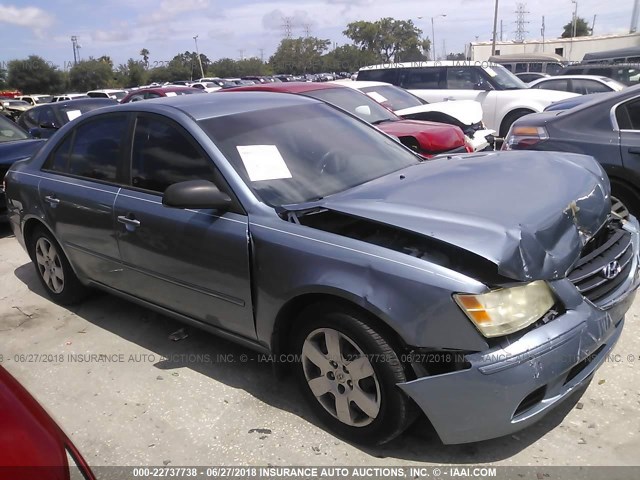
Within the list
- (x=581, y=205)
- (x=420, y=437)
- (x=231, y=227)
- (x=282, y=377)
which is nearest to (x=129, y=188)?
(x=231, y=227)

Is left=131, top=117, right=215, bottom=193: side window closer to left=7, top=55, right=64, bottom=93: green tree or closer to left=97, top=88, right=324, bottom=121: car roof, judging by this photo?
left=97, top=88, right=324, bottom=121: car roof

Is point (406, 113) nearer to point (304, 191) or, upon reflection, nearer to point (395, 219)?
point (304, 191)

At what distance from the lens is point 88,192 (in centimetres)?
383

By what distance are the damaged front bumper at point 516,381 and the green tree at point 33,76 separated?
2742 inches

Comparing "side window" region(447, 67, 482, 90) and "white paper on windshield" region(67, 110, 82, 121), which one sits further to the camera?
"side window" region(447, 67, 482, 90)

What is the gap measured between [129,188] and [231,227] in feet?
3.43

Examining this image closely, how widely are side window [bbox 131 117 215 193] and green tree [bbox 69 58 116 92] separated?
68.1 metres

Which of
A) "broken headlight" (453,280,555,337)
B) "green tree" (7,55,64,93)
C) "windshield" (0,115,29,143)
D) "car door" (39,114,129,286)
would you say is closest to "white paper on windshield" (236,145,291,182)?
"car door" (39,114,129,286)

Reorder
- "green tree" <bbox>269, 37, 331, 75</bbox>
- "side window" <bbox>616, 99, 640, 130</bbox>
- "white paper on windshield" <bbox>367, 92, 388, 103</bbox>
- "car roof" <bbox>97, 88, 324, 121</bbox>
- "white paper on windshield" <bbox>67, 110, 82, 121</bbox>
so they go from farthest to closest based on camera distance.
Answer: "green tree" <bbox>269, 37, 331, 75</bbox> < "white paper on windshield" <bbox>67, 110, 82, 121</bbox> < "white paper on windshield" <bbox>367, 92, 388, 103</bbox> < "side window" <bbox>616, 99, 640, 130</bbox> < "car roof" <bbox>97, 88, 324, 121</bbox>

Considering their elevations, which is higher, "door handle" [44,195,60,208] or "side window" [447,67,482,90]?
"side window" [447,67,482,90]

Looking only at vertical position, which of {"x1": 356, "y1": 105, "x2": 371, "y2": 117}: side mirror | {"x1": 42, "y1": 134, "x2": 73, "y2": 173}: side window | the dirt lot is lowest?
the dirt lot

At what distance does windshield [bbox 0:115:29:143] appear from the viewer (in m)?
7.69

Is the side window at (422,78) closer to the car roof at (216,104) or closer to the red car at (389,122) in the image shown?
the red car at (389,122)

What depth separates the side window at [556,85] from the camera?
1246cm
